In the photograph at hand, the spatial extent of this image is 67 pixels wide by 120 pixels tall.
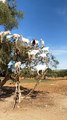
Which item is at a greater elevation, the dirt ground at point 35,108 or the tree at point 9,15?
the tree at point 9,15

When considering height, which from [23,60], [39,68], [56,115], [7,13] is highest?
[7,13]

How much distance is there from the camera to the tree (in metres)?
17.1

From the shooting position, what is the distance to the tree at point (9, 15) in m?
17.1

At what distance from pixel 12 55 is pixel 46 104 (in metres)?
2.66

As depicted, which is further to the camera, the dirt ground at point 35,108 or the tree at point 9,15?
the tree at point 9,15

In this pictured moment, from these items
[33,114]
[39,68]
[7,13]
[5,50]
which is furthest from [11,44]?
[39,68]

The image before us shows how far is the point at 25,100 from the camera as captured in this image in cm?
1650

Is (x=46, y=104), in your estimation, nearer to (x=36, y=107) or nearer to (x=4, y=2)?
(x=36, y=107)

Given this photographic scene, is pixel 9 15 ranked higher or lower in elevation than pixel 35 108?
higher

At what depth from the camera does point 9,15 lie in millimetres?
17891

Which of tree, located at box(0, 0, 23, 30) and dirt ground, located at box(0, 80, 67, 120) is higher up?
tree, located at box(0, 0, 23, 30)

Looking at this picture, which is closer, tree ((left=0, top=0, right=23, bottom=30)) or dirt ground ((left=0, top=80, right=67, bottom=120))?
dirt ground ((left=0, top=80, right=67, bottom=120))

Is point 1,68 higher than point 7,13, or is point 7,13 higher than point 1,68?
point 7,13

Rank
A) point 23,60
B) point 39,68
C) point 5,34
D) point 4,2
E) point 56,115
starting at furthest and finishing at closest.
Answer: point 4,2
point 23,60
point 5,34
point 56,115
point 39,68
